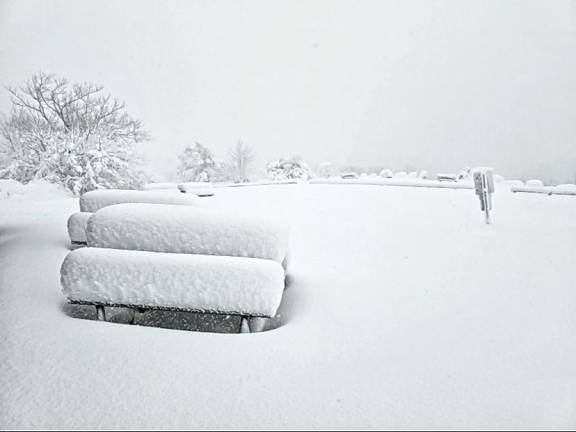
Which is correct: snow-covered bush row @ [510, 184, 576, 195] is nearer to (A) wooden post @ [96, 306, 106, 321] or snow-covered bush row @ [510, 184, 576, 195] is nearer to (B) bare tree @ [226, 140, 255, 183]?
(A) wooden post @ [96, 306, 106, 321]

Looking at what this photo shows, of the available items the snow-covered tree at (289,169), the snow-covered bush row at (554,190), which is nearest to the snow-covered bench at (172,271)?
the snow-covered bush row at (554,190)

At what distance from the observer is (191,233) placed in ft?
13.8

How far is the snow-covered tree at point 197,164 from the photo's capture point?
1839 inches

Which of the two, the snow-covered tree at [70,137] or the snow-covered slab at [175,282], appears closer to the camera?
the snow-covered slab at [175,282]

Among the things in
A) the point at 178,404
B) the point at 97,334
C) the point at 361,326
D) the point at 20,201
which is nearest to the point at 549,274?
the point at 361,326

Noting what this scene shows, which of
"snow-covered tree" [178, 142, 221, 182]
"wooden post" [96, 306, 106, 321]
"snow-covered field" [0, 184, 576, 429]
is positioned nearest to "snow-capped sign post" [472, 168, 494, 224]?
"snow-covered field" [0, 184, 576, 429]

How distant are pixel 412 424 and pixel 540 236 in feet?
26.5

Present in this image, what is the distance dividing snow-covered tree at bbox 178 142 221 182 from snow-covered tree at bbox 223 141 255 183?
14.8 m

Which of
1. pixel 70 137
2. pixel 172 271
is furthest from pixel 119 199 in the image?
pixel 70 137

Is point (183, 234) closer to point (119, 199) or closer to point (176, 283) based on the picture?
point (176, 283)

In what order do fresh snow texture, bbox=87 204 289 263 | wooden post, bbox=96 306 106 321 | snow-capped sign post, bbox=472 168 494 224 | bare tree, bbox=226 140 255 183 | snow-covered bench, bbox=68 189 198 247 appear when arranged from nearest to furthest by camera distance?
wooden post, bbox=96 306 106 321
fresh snow texture, bbox=87 204 289 263
snow-covered bench, bbox=68 189 198 247
snow-capped sign post, bbox=472 168 494 224
bare tree, bbox=226 140 255 183

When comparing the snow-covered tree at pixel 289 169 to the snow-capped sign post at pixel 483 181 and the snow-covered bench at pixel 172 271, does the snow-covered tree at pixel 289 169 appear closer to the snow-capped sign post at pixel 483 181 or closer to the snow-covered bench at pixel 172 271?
the snow-capped sign post at pixel 483 181

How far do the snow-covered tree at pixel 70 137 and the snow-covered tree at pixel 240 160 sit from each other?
3826 centimetres

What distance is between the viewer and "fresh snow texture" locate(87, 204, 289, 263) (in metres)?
4.16
